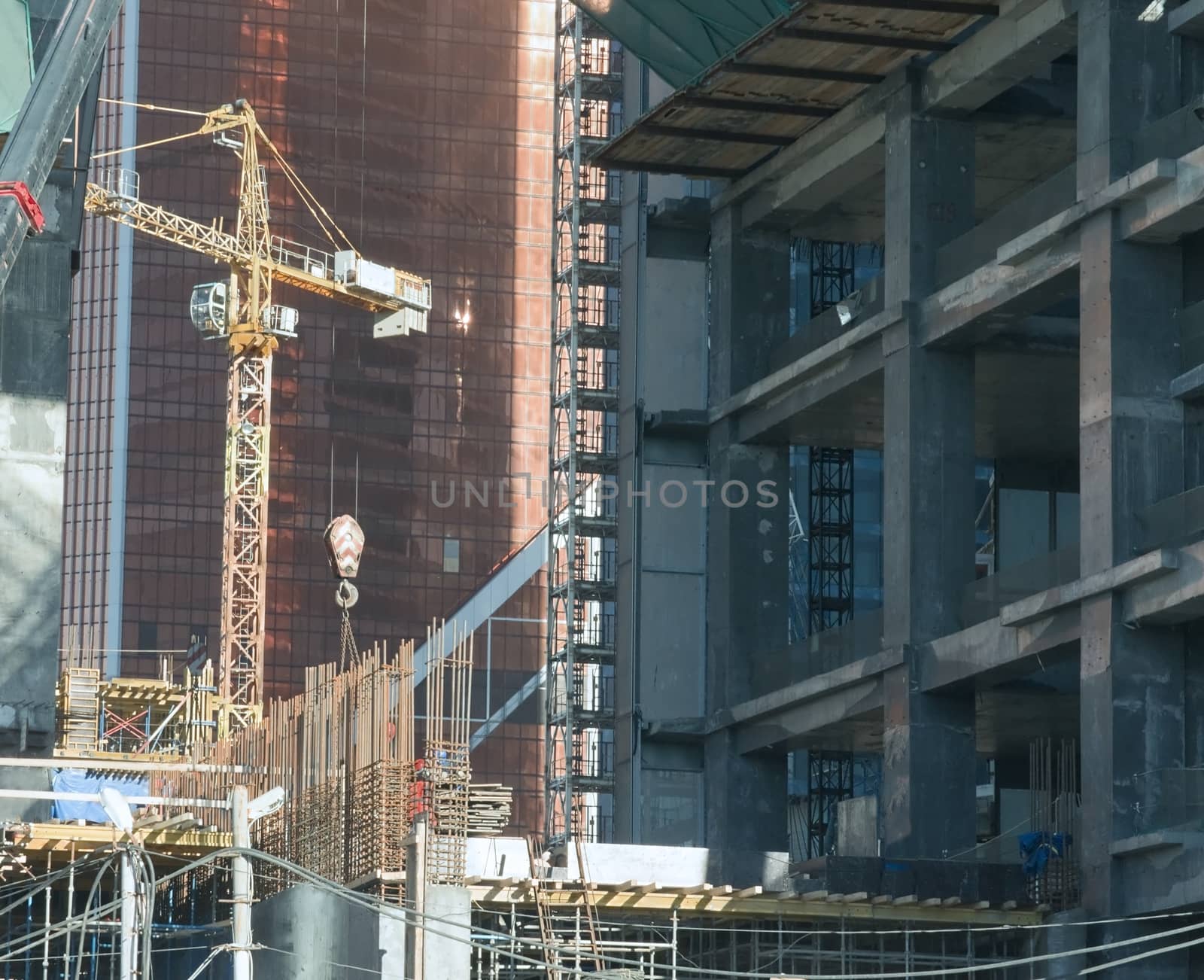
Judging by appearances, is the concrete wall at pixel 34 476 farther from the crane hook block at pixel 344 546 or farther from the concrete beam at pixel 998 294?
the concrete beam at pixel 998 294

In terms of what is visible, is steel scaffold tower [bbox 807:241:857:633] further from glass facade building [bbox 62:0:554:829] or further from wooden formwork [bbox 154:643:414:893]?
glass facade building [bbox 62:0:554:829]

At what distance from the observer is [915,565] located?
56.3 meters

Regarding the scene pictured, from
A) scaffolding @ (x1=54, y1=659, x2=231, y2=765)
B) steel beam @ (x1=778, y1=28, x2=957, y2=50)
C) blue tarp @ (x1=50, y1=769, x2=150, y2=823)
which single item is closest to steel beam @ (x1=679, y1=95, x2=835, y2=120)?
steel beam @ (x1=778, y1=28, x2=957, y2=50)

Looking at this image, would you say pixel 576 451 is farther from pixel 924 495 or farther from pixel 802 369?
pixel 924 495

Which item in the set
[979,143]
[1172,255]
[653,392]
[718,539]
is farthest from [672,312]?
[1172,255]

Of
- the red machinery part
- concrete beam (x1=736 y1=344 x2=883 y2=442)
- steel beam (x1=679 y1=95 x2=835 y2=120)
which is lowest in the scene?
the red machinery part

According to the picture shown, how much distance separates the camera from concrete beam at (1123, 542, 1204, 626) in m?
46.9

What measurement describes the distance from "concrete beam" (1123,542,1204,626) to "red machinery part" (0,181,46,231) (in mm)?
25201

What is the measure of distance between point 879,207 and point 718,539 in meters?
9.18

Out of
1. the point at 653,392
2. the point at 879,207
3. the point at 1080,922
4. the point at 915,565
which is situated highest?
the point at 879,207

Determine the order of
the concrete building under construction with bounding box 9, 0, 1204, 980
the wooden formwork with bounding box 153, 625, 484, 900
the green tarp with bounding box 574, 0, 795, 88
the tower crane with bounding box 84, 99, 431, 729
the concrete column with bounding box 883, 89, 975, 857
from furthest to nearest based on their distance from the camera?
the tower crane with bounding box 84, 99, 431, 729
the green tarp with bounding box 574, 0, 795, 88
the concrete column with bounding box 883, 89, 975, 857
the concrete building under construction with bounding box 9, 0, 1204, 980
the wooden formwork with bounding box 153, 625, 484, 900

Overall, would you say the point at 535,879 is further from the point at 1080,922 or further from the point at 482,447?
the point at 482,447

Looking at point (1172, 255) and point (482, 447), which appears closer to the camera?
point (1172, 255)

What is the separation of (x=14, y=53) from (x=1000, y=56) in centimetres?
2033
